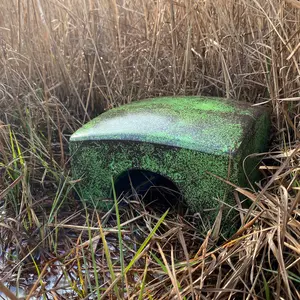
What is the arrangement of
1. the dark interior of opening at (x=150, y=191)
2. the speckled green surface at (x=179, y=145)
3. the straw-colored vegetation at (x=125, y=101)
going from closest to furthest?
1. the straw-colored vegetation at (x=125, y=101)
2. the speckled green surface at (x=179, y=145)
3. the dark interior of opening at (x=150, y=191)

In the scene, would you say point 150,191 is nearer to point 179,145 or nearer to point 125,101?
point 179,145

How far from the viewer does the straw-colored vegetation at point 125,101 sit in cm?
97

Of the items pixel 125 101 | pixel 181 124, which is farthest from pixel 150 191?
pixel 125 101

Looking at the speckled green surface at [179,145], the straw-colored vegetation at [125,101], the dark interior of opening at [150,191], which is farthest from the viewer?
the dark interior of opening at [150,191]

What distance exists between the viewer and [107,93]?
1.75 m

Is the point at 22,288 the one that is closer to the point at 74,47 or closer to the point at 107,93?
the point at 107,93

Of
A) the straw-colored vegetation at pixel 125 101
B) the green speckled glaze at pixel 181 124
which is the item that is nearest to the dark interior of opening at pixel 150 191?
the straw-colored vegetation at pixel 125 101

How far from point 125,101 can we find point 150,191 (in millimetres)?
462

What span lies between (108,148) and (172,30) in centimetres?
56

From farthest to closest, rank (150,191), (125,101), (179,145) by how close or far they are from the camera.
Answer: (125,101)
(150,191)
(179,145)

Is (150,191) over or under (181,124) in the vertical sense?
under

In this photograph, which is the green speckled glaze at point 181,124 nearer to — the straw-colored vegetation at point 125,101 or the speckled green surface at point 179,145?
the speckled green surface at point 179,145

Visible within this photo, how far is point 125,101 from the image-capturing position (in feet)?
5.59

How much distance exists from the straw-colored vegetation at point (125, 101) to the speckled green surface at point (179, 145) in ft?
0.23
